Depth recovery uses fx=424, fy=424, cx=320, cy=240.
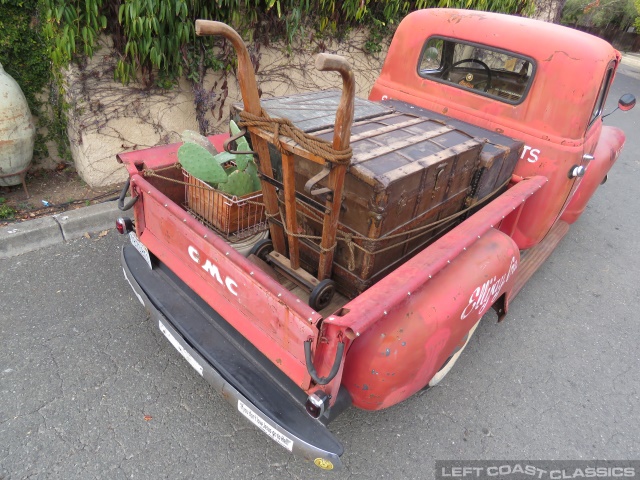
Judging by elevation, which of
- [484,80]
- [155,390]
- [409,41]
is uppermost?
[409,41]

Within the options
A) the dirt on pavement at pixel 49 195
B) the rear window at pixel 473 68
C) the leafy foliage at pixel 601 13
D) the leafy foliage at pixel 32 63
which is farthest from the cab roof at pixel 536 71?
the leafy foliage at pixel 601 13

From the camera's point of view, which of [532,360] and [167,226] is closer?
[167,226]

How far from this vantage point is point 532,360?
10.7 ft

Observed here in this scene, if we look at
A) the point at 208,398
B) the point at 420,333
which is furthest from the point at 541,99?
the point at 208,398

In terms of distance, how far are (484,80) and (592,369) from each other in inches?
103

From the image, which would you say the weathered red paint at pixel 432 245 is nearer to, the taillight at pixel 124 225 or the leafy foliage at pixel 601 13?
the taillight at pixel 124 225

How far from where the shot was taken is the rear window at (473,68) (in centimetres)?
372

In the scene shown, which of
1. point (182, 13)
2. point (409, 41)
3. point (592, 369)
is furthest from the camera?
point (182, 13)

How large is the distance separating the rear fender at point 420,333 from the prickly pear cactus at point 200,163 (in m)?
1.33

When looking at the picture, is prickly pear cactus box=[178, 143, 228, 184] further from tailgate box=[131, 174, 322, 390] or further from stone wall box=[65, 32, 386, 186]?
stone wall box=[65, 32, 386, 186]

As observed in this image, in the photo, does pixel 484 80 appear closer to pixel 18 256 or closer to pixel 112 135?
pixel 112 135

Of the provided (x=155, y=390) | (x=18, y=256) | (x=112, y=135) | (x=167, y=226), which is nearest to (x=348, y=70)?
(x=167, y=226)

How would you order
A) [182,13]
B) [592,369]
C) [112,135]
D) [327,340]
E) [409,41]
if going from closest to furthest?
[327,340], [592,369], [409,41], [182,13], [112,135]

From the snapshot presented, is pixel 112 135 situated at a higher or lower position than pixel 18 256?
higher
